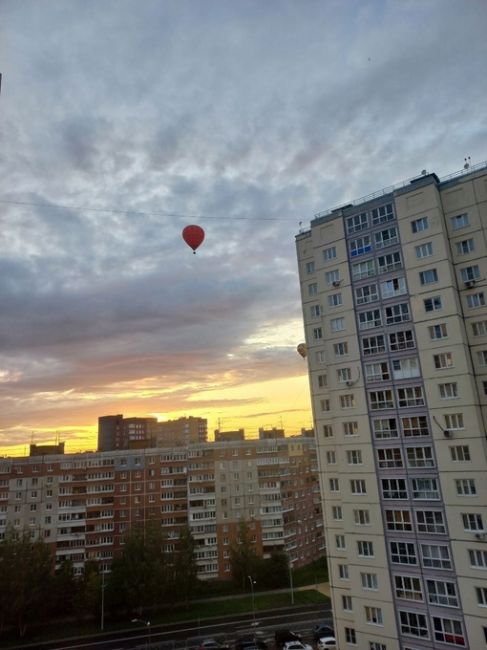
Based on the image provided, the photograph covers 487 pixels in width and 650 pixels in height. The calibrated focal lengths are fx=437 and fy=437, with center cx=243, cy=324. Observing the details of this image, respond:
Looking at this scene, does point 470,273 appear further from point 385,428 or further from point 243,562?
point 243,562

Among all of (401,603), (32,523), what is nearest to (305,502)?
(32,523)

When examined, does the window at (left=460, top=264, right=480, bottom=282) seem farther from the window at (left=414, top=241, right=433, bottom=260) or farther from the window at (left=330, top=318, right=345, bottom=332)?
the window at (left=330, top=318, right=345, bottom=332)

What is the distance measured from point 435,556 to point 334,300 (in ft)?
72.0

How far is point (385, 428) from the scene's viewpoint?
119ft

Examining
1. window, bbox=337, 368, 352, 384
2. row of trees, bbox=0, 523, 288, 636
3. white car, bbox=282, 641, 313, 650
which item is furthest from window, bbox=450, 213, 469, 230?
row of trees, bbox=0, 523, 288, 636

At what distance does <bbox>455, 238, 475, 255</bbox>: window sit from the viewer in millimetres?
35188

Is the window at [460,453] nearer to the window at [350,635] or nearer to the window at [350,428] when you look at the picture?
the window at [350,428]

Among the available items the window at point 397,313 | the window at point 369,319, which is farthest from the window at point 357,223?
the window at point 397,313

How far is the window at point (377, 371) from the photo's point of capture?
36938 millimetres

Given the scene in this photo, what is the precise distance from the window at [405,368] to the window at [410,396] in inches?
41.3

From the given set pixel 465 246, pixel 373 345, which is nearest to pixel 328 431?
pixel 373 345

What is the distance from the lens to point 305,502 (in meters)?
88.3

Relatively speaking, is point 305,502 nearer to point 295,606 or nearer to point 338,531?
point 295,606

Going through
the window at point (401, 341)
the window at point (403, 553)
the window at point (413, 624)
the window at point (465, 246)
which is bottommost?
the window at point (413, 624)
